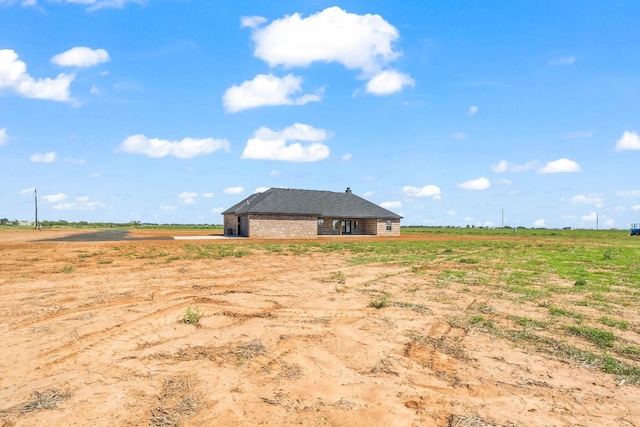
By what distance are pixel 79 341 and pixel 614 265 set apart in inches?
917

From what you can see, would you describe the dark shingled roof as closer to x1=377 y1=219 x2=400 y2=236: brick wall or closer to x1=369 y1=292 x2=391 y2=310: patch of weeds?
x1=377 y1=219 x2=400 y2=236: brick wall

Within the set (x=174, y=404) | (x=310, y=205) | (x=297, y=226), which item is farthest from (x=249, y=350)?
(x=310, y=205)

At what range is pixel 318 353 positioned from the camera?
6.99m

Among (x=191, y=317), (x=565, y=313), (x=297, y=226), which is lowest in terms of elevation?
(x=565, y=313)

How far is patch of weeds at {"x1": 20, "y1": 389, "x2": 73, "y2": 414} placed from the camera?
16.5ft

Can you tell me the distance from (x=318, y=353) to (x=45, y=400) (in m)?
3.99

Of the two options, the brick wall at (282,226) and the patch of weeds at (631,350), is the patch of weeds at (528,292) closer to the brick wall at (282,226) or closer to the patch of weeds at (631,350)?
the patch of weeds at (631,350)

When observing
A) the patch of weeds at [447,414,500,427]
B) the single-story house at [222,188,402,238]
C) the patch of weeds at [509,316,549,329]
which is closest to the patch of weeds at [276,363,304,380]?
the patch of weeds at [447,414,500,427]

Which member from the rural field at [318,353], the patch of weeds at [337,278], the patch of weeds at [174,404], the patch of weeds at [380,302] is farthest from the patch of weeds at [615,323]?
the patch of weeds at [174,404]

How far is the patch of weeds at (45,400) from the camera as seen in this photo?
197 inches

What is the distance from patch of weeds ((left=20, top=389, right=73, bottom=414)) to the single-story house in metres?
38.6

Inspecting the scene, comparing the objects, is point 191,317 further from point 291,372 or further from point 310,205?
point 310,205

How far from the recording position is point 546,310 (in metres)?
10.4

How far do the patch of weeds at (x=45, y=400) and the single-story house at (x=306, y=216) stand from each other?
38.6 metres
